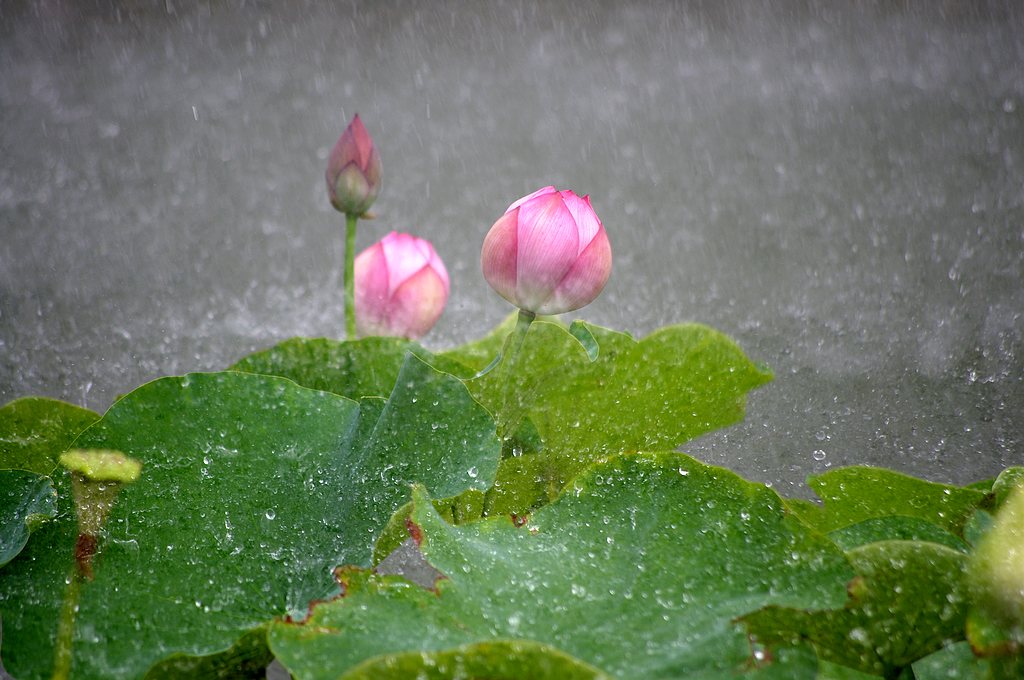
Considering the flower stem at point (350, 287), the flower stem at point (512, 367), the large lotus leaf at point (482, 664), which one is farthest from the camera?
the flower stem at point (350, 287)

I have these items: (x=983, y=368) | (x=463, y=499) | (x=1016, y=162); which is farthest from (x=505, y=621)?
(x=1016, y=162)

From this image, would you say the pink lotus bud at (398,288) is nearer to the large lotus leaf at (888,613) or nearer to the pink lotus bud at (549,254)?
the pink lotus bud at (549,254)

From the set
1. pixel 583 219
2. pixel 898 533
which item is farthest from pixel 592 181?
pixel 898 533

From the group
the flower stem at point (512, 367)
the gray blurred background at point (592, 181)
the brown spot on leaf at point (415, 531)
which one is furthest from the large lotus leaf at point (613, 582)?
the gray blurred background at point (592, 181)

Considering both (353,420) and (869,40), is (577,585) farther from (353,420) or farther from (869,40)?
(869,40)

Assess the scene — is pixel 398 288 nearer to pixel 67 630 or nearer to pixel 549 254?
pixel 549 254

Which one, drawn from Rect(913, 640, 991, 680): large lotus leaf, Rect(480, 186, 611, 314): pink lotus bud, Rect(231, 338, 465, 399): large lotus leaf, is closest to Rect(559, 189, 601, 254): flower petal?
Rect(480, 186, 611, 314): pink lotus bud
